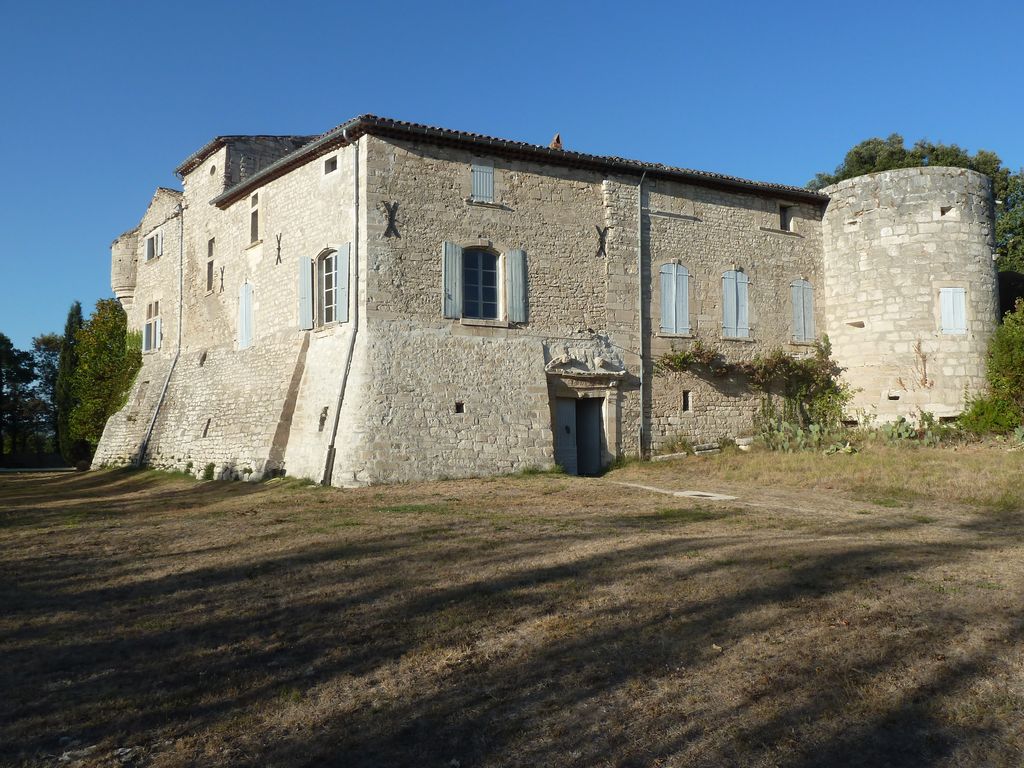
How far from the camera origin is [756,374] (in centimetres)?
1842

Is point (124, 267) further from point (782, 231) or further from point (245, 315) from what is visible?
point (782, 231)

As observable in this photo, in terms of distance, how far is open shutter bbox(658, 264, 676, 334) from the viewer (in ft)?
57.8

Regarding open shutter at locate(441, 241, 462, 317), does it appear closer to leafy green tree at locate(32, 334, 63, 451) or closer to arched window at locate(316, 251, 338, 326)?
arched window at locate(316, 251, 338, 326)

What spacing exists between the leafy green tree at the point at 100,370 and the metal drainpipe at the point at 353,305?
1301 cm

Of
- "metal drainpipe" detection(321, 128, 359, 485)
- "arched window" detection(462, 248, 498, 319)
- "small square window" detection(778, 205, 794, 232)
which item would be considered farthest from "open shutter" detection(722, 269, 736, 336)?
"metal drainpipe" detection(321, 128, 359, 485)

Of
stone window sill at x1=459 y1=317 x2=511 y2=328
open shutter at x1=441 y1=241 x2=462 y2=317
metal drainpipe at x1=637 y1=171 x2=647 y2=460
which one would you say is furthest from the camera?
metal drainpipe at x1=637 y1=171 x2=647 y2=460

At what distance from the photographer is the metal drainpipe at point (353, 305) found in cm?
1450

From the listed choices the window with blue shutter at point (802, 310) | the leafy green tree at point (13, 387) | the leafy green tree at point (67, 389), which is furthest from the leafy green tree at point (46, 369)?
the window with blue shutter at point (802, 310)

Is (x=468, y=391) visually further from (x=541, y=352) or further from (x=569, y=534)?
(x=569, y=534)

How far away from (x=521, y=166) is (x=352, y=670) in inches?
501

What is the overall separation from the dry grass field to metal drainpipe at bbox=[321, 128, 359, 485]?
4.12 metres

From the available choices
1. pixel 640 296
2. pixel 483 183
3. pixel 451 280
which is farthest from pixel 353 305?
pixel 640 296

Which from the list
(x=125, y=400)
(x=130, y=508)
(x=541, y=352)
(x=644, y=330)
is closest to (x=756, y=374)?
(x=644, y=330)

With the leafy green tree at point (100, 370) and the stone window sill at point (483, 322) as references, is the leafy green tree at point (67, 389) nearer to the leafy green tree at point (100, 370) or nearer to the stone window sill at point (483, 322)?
the leafy green tree at point (100, 370)
